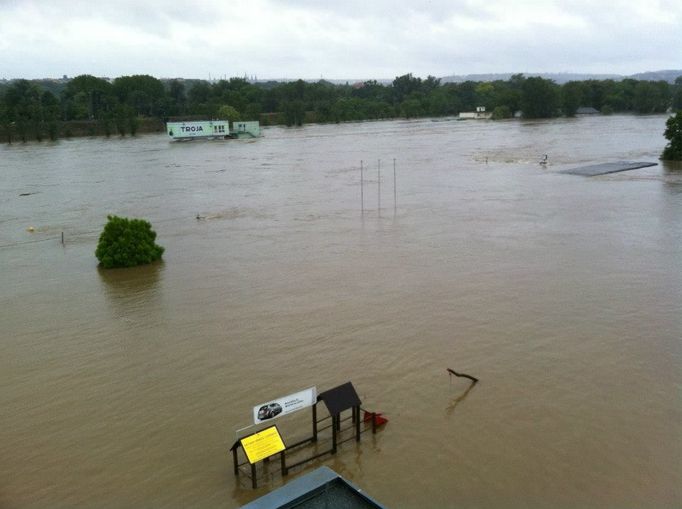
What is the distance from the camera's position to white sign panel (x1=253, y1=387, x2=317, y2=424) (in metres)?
8.63

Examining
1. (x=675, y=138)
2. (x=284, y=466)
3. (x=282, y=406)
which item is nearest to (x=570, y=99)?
(x=675, y=138)

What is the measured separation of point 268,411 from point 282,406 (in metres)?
0.24

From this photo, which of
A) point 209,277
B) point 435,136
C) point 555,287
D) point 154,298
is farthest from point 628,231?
point 435,136

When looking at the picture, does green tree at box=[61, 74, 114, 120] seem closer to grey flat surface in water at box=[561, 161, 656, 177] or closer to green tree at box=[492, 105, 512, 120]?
green tree at box=[492, 105, 512, 120]

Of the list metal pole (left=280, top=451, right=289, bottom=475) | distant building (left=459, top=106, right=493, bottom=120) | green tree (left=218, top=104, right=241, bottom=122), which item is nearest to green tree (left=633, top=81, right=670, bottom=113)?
distant building (left=459, top=106, right=493, bottom=120)

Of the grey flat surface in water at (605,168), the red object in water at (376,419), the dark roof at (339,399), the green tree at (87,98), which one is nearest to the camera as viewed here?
the dark roof at (339,399)

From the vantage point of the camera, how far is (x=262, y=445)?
8391 mm

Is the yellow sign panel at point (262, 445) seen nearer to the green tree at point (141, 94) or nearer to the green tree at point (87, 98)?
the green tree at point (87, 98)

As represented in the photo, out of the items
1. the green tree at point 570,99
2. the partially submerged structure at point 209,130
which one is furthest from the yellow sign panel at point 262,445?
the green tree at point 570,99

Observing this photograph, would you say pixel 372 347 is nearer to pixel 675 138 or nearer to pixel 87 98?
pixel 675 138

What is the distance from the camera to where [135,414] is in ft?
34.2

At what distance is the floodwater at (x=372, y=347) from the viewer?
8758mm

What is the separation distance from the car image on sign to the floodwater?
0.83m

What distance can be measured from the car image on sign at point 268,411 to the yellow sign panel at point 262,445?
0.19 m
